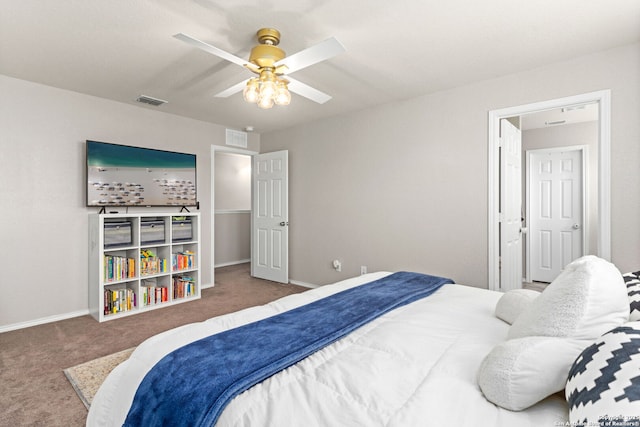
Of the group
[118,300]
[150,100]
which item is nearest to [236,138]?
[150,100]

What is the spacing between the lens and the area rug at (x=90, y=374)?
2070mm

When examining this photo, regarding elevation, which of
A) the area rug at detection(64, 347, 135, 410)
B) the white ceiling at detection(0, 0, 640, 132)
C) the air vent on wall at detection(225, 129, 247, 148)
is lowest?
the area rug at detection(64, 347, 135, 410)

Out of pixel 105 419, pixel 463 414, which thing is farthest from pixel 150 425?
pixel 463 414

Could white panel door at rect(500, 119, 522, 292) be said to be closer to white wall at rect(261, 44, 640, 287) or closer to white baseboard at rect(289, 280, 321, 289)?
white wall at rect(261, 44, 640, 287)

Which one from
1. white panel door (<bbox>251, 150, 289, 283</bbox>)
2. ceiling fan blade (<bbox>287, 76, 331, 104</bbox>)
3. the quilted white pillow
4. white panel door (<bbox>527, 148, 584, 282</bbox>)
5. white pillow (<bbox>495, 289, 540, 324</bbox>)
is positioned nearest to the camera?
the quilted white pillow

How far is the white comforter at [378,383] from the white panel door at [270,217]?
339 cm

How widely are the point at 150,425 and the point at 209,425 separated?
0.86 feet

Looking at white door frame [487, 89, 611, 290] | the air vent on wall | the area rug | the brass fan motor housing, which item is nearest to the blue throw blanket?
the area rug

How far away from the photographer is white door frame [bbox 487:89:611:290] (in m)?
2.64

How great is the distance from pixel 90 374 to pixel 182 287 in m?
1.82

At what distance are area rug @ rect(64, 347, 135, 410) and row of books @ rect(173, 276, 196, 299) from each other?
4.73 ft

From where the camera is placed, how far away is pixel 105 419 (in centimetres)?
125

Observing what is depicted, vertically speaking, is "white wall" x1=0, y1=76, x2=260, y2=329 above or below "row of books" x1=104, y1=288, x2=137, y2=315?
above

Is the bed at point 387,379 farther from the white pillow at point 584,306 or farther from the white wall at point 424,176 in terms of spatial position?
the white wall at point 424,176
